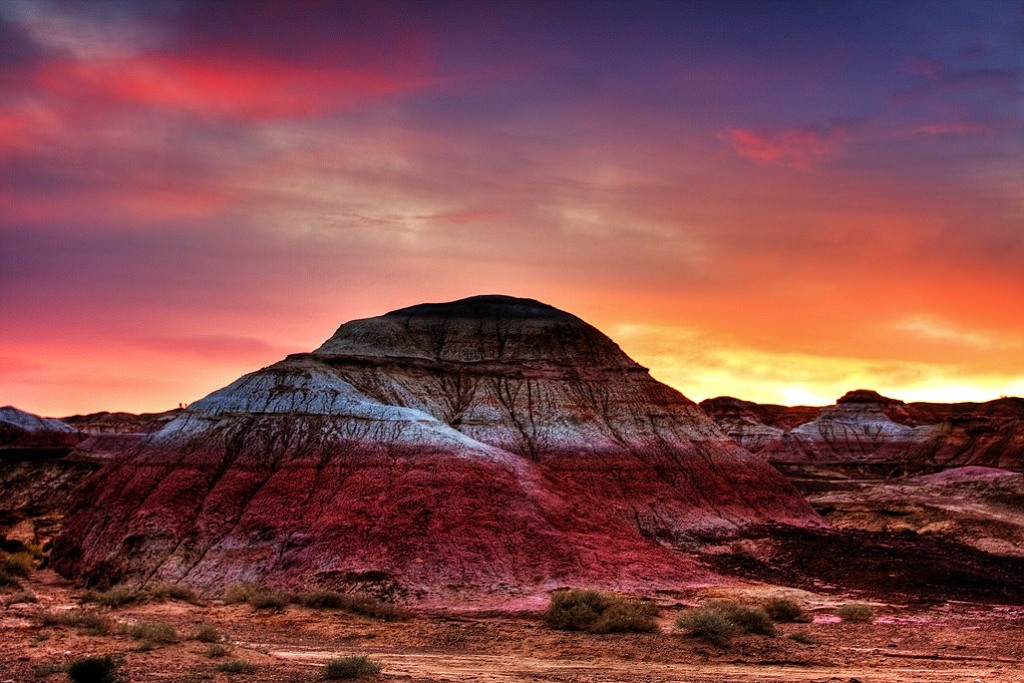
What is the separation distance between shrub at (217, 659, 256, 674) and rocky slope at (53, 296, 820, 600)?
18610 millimetres

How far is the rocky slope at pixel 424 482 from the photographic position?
139ft

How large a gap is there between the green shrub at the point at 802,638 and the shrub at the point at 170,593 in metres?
23.1

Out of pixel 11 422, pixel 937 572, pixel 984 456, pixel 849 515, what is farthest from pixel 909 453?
pixel 11 422

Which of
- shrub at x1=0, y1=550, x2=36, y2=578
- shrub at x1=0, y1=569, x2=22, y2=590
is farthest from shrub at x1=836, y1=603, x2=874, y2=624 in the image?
shrub at x1=0, y1=550, x2=36, y2=578

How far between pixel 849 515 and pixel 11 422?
3787 inches

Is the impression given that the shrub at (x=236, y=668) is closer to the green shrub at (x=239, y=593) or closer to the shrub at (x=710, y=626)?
the shrub at (x=710, y=626)

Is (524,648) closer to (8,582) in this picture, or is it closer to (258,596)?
(258,596)

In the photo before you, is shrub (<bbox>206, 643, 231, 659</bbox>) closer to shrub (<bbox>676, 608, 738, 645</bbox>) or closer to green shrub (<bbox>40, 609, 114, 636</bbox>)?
green shrub (<bbox>40, 609, 114, 636</bbox>)

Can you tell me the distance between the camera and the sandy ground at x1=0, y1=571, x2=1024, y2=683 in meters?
22.2

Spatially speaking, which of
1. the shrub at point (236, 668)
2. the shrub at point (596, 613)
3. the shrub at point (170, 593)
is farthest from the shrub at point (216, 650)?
the shrub at point (170, 593)

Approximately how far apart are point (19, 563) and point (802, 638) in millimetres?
36609

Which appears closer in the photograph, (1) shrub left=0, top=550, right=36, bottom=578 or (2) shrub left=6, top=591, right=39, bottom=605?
(2) shrub left=6, top=591, right=39, bottom=605

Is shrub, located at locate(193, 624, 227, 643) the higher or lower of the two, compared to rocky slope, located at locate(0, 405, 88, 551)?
lower

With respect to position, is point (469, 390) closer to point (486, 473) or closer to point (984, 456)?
point (486, 473)
